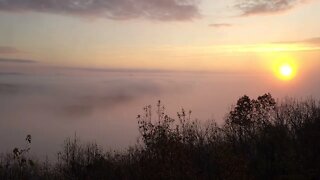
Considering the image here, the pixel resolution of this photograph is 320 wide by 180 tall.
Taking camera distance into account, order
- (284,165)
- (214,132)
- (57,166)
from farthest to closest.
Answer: (57,166)
(214,132)
(284,165)

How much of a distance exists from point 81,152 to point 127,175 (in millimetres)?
22619

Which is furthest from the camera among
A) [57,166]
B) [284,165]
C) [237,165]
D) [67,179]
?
[57,166]

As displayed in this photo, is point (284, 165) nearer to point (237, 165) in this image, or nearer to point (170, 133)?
point (237, 165)

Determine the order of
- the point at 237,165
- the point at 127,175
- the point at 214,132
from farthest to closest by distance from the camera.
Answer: the point at 214,132
the point at 127,175
the point at 237,165

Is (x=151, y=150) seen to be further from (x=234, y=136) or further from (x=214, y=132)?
(x=234, y=136)

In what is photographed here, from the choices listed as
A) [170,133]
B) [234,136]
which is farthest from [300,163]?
[170,133]

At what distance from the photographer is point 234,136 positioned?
62.2 metres

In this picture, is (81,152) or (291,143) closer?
(291,143)

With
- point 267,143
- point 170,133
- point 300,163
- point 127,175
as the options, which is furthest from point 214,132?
point 170,133

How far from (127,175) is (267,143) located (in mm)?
19085

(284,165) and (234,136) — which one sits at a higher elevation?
(234,136)

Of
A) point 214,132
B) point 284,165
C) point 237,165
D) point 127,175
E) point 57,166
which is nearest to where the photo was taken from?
point 237,165

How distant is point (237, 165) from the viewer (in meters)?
33.8

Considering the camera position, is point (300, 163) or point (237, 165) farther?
point (300, 163)
